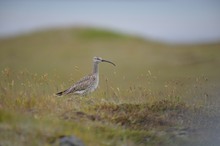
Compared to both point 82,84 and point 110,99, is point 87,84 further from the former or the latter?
point 110,99

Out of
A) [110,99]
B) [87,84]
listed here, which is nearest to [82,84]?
[87,84]

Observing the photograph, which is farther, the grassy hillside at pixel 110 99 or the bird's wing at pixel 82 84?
the bird's wing at pixel 82 84

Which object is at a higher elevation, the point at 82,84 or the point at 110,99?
the point at 82,84

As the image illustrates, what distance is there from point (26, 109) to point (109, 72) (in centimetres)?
116

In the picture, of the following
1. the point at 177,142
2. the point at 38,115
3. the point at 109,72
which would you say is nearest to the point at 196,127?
the point at 177,142

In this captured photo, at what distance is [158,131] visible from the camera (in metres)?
7.20

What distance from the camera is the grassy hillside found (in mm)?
6922

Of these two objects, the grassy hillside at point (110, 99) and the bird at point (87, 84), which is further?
the bird at point (87, 84)

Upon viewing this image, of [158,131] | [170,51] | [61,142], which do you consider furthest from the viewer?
[170,51]

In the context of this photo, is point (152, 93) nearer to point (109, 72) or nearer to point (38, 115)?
point (109, 72)

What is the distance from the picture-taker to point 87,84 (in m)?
7.30

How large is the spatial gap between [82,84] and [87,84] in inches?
2.1

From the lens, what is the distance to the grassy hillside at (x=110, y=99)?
692 centimetres

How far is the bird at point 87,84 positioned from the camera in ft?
23.7
